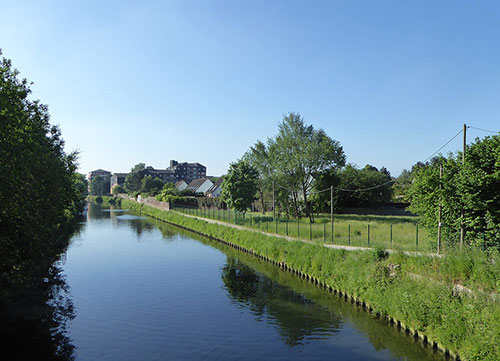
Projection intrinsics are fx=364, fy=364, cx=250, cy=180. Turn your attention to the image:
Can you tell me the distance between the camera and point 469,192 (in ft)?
59.3

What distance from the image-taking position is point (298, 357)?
567 inches

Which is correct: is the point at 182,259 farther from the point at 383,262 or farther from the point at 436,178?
the point at 436,178

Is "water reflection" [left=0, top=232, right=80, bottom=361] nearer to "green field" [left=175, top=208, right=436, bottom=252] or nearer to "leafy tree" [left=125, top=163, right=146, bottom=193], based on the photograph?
"green field" [left=175, top=208, right=436, bottom=252]

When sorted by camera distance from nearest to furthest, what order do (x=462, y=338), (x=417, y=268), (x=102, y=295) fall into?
(x=462, y=338)
(x=417, y=268)
(x=102, y=295)

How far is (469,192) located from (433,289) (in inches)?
220

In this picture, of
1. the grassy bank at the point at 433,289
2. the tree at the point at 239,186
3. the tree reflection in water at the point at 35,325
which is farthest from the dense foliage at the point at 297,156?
the tree reflection in water at the point at 35,325

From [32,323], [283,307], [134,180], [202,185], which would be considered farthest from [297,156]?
[134,180]

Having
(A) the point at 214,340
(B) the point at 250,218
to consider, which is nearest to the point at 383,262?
(A) the point at 214,340

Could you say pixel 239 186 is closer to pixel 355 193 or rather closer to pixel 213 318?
pixel 355 193

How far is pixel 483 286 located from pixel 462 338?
221cm

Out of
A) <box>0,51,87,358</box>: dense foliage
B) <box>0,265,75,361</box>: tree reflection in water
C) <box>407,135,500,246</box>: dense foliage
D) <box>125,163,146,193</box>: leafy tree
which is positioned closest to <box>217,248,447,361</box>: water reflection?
<box>407,135,500,246</box>: dense foliage

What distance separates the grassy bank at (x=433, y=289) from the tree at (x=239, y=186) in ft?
80.9

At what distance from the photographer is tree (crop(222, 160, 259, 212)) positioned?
161 feet

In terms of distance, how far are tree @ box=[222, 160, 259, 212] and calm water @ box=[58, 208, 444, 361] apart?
17.5 m
